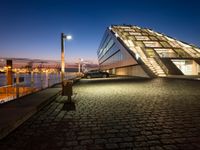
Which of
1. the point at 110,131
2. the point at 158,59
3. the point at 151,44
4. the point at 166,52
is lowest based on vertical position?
the point at 110,131

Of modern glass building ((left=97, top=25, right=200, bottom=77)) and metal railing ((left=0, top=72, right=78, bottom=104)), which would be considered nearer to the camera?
metal railing ((left=0, top=72, right=78, bottom=104))

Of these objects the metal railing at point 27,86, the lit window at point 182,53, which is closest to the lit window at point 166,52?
the lit window at point 182,53

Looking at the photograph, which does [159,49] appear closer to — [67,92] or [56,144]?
[67,92]

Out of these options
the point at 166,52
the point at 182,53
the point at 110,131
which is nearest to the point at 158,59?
the point at 166,52

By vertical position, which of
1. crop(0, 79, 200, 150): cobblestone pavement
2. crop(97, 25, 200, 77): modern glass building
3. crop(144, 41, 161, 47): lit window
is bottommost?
crop(0, 79, 200, 150): cobblestone pavement

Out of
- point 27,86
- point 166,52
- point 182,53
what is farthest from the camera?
point 166,52

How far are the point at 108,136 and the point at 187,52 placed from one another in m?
37.9

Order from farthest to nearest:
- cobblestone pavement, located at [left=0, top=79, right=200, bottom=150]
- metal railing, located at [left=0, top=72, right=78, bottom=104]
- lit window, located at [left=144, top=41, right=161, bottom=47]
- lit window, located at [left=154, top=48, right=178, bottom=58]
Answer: lit window, located at [left=144, top=41, right=161, bottom=47] < lit window, located at [left=154, top=48, right=178, bottom=58] < metal railing, located at [left=0, top=72, right=78, bottom=104] < cobblestone pavement, located at [left=0, top=79, right=200, bottom=150]

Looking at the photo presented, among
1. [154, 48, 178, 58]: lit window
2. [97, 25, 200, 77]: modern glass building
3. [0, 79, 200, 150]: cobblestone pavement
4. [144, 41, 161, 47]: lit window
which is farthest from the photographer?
→ [144, 41, 161, 47]: lit window

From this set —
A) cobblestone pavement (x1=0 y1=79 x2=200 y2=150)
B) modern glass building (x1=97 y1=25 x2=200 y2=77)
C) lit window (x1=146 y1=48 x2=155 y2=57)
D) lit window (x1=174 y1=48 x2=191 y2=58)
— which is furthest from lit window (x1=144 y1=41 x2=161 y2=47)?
cobblestone pavement (x1=0 y1=79 x2=200 y2=150)

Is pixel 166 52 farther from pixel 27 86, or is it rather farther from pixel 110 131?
pixel 110 131

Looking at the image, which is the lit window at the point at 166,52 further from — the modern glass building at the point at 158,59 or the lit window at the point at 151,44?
the lit window at the point at 151,44

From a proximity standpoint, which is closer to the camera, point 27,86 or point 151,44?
point 27,86

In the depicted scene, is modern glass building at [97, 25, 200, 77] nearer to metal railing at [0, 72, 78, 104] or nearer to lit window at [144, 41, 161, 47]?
lit window at [144, 41, 161, 47]
